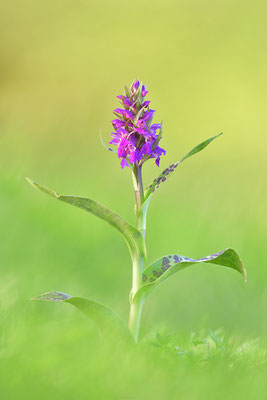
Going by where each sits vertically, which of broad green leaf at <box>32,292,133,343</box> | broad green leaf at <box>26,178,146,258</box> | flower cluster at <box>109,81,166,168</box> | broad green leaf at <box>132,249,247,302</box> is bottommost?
broad green leaf at <box>32,292,133,343</box>

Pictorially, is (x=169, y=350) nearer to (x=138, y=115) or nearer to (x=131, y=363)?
(x=131, y=363)

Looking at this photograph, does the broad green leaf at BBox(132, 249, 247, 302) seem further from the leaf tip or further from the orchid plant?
the leaf tip

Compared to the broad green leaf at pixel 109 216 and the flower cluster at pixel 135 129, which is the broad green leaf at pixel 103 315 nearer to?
the broad green leaf at pixel 109 216

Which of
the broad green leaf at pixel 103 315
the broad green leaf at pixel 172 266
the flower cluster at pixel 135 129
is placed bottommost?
the broad green leaf at pixel 103 315

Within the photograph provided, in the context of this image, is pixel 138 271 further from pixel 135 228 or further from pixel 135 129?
pixel 135 129

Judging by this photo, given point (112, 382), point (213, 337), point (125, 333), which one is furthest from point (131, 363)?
point (213, 337)

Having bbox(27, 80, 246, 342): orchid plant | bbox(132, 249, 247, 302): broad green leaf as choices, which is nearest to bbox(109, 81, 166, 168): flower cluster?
bbox(27, 80, 246, 342): orchid plant

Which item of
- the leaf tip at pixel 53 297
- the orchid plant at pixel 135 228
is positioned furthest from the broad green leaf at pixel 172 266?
the leaf tip at pixel 53 297
